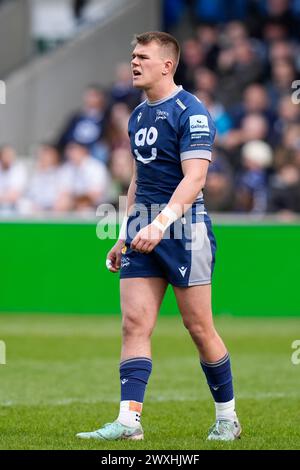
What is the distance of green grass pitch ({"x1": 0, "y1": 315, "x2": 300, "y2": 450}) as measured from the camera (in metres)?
7.29

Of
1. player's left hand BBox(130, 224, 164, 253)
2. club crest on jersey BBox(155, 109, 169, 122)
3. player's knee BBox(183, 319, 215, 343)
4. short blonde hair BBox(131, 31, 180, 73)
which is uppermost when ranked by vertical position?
short blonde hair BBox(131, 31, 180, 73)

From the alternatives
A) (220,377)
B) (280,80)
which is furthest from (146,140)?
(280,80)

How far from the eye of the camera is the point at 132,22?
70.2 ft

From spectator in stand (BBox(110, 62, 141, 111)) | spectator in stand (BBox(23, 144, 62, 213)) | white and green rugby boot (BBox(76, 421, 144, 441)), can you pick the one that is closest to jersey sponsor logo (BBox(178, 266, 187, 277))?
white and green rugby boot (BBox(76, 421, 144, 441))

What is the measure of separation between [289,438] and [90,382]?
3.27 m

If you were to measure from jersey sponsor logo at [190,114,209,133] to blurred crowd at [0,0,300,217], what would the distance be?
9.53 meters

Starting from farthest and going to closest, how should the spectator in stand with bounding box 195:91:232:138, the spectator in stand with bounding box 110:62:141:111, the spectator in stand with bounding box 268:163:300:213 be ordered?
the spectator in stand with bounding box 110:62:141:111, the spectator in stand with bounding box 195:91:232:138, the spectator in stand with bounding box 268:163:300:213

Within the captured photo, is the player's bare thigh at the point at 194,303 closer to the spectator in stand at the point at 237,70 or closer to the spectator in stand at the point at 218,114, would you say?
the spectator in stand at the point at 218,114

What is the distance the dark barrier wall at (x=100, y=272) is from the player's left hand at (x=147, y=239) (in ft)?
30.1

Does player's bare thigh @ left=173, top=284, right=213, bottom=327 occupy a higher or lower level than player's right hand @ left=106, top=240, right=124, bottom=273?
lower

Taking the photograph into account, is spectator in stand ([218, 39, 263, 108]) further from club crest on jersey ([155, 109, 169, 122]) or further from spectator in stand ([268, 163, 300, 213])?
club crest on jersey ([155, 109, 169, 122])

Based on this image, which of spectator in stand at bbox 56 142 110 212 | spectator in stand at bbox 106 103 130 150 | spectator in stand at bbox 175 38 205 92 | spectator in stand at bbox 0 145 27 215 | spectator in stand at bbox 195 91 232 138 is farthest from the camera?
spectator in stand at bbox 175 38 205 92

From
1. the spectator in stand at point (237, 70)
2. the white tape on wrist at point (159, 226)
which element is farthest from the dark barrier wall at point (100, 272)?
the white tape on wrist at point (159, 226)

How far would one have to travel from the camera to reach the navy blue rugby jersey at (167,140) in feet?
22.5
